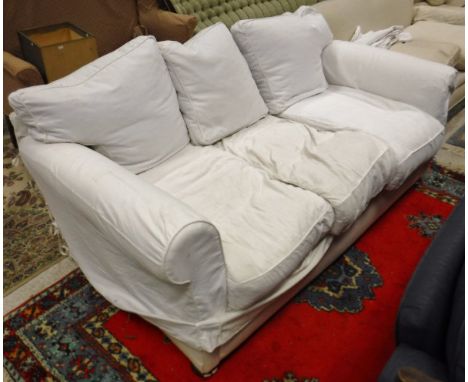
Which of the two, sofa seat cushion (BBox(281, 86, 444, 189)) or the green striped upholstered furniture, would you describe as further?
the green striped upholstered furniture

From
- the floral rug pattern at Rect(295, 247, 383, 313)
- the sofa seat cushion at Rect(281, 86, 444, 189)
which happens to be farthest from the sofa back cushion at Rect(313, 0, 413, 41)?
the floral rug pattern at Rect(295, 247, 383, 313)

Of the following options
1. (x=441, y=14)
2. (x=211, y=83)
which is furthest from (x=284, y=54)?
(x=441, y=14)

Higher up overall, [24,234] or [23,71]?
[23,71]

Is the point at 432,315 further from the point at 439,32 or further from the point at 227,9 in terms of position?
the point at 439,32

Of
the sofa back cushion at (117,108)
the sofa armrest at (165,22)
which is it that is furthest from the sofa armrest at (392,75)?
the sofa back cushion at (117,108)

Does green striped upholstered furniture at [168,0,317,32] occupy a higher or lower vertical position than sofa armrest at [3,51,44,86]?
higher

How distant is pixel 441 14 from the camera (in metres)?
3.06

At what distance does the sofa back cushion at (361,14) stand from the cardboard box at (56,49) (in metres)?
1.25

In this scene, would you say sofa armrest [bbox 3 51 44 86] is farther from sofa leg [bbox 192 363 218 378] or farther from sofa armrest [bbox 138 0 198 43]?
sofa leg [bbox 192 363 218 378]

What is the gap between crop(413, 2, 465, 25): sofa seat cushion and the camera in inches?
119

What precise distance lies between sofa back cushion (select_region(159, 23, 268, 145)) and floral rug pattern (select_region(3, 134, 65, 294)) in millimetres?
746

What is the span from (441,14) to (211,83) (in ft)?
7.43

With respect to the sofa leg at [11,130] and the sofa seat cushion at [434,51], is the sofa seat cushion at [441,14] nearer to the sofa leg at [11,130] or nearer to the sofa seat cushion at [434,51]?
the sofa seat cushion at [434,51]

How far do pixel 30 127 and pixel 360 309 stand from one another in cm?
125
